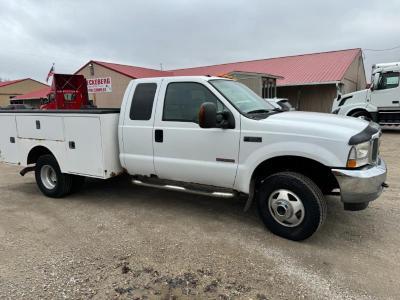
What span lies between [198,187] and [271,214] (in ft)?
3.49

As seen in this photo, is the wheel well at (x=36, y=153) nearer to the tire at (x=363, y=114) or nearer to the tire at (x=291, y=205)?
the tire at (x=291, y=205)

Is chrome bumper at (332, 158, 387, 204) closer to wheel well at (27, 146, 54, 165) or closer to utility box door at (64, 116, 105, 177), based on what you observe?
utility box door at (64, 116, 105, 177)

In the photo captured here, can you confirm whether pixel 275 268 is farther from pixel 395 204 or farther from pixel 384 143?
pixel 384 143

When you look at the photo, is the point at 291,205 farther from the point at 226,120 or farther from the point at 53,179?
the point at 53,179

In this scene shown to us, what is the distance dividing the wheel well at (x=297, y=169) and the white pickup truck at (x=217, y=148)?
13mm

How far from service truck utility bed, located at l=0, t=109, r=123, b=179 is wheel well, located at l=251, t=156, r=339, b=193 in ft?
7.40

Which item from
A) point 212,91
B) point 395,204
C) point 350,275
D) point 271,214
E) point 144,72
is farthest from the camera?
point 144,72

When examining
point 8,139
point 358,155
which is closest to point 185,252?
point 358,155

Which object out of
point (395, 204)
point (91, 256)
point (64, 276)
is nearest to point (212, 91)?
point (91, 256)

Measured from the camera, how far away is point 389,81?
14844mm

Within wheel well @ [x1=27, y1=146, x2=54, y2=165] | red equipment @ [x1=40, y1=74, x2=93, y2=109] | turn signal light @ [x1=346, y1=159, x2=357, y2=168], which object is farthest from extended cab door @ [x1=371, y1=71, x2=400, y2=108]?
wheel well @ [x1=27, y1=146, x2=54, y2=165]

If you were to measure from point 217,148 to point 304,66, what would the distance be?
22908 millimetres

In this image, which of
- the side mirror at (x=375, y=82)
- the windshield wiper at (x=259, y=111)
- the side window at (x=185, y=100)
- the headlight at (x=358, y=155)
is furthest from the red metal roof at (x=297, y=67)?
the headlight at (x=358, y=155)

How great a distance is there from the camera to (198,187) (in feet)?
15.6
